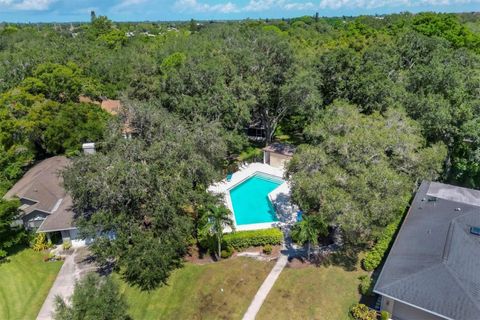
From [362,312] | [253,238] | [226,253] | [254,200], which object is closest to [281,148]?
[254,200]

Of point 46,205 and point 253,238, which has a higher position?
point 46,205

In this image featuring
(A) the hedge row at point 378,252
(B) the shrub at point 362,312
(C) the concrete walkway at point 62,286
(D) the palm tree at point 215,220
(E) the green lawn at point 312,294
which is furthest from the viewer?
(D) the palm tree at point 215,220

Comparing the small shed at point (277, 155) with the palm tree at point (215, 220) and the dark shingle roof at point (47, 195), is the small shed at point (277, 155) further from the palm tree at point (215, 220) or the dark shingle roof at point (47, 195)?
the dark shingle roof at point (47, 195)

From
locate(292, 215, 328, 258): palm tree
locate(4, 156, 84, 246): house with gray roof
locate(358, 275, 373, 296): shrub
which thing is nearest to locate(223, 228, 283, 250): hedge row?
locate(292, 215, 328, 258): palm tree

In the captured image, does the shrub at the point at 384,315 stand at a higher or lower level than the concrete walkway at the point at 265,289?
higher

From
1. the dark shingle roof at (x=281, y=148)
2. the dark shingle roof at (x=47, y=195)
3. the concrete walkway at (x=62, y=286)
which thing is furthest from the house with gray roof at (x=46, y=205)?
the dark shingle roof at (x=281, y=148)

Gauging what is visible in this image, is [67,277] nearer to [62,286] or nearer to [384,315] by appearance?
[62,286]

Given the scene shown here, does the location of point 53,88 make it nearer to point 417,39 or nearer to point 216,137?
point 216,137
